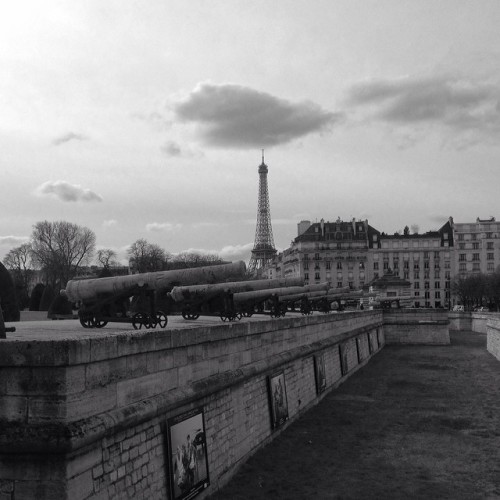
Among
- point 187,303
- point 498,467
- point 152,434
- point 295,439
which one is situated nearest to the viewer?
point 152,434

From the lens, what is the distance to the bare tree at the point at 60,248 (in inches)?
2303

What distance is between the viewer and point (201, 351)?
931 cm

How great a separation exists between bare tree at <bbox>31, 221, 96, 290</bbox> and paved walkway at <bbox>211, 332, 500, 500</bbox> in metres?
41.1

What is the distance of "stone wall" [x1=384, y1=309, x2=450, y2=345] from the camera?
46.7 meters

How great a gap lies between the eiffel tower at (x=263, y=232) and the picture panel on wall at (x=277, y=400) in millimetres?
118588

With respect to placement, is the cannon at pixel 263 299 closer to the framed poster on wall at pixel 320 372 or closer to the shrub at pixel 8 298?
the framed poster on wall at pixel 320 372

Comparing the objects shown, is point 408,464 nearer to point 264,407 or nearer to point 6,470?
point 264,407

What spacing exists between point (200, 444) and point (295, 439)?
200 inches

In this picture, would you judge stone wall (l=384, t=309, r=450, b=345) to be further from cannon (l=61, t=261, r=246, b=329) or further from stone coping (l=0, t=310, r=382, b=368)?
stone coping (l=0, t=310, r=382, b=368)

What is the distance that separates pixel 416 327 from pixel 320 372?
100 feet

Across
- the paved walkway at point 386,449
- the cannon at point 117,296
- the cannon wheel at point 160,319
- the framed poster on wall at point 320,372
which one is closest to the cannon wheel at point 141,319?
the cannon at point 117,296

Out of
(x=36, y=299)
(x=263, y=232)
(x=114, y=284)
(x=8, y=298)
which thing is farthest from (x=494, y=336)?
(x=263, y=232)

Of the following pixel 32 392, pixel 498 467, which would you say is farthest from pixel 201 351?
pixel 498 467

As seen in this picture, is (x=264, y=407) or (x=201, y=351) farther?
(x=264, y=407)
